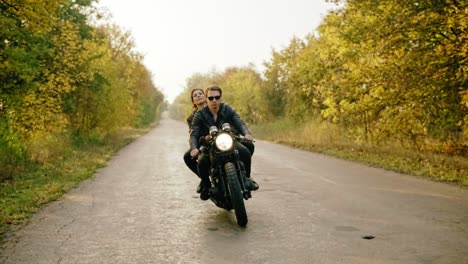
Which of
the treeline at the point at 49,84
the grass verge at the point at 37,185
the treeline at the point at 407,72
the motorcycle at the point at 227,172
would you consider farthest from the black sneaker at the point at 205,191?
the treeline at the point at 407,72

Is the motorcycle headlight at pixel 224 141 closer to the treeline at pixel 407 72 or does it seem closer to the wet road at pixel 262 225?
the wet road at pixel 262 225

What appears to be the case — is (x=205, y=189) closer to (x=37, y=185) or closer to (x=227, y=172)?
(x=227, y=172)

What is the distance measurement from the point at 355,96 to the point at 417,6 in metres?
3.82

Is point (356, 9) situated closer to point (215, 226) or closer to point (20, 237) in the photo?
point (215, 226)

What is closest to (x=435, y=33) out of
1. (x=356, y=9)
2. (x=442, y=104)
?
(x=442, y=104)

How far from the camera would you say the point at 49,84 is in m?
15.2

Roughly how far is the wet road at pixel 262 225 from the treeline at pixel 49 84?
138 inches

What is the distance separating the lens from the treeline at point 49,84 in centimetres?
1107

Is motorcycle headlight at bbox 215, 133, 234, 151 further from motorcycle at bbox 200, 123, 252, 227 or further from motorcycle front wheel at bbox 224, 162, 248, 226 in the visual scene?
motorcycle front wheel at bbox 224, 162, 248, 226

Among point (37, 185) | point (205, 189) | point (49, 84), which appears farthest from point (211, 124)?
point (49, 84)

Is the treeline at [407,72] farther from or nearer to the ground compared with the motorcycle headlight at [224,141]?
farther from the ground

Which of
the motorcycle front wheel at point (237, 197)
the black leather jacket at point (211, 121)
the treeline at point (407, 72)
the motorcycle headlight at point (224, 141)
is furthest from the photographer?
the treeline at point (407, 72)

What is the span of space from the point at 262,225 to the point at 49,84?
37.4 feet

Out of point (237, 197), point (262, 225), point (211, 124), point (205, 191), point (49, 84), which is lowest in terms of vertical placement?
point (262, 225)
